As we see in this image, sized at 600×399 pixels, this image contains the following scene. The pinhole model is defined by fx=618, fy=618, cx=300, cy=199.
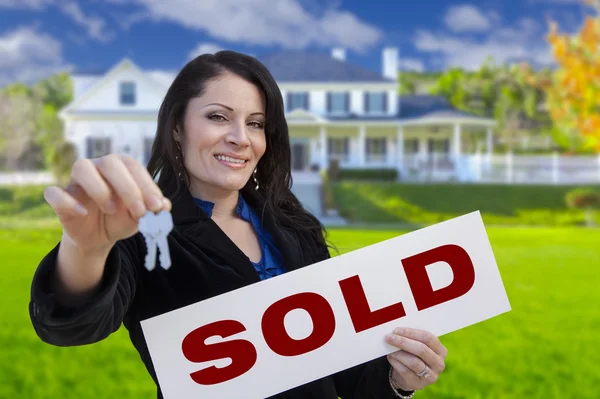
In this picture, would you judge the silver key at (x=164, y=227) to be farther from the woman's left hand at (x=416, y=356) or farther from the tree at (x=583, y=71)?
the tree at (x=583, y=71)

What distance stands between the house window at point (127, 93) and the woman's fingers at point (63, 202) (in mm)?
27228

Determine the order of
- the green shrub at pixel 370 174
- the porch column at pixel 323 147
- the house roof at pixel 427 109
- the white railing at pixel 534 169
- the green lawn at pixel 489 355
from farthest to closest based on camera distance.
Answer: the house roof at pixel 427 109, the porch column at pixel 323 147, the green shrub at pixel 370 174, the white railing at pixel 534 169, the green lawn at pixel 489 355

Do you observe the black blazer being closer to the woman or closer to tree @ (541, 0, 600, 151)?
the woman

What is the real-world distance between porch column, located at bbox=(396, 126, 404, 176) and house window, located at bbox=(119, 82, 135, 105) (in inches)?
469

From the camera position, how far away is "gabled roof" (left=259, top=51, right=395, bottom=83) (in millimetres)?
29359

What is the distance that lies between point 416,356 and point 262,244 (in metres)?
0.51

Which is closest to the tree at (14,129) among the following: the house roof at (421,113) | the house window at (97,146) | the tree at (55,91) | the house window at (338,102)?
the tree at (55,91)

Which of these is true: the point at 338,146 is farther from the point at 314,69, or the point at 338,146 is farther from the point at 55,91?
the point at 55,91

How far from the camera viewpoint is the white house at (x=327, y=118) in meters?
26.6

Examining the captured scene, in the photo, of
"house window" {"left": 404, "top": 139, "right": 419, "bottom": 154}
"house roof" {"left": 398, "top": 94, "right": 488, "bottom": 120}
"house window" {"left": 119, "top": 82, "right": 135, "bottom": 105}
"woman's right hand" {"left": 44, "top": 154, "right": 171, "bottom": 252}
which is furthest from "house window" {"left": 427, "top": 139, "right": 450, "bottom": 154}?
"woman's right hand" {"left": 44, "top": 154, "right": 171, "bottom": 252}

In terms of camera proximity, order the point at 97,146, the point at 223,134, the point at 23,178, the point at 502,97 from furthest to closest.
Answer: the point at 502,97 → the point at 23,178 → the point at 97,146 → the point at 223,134

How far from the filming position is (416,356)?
62.7 inches

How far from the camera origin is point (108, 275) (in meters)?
1.21

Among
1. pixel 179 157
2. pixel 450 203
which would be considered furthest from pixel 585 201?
pixel 179 157
